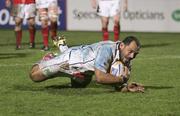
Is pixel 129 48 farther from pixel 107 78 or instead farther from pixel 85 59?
pixel 85 59

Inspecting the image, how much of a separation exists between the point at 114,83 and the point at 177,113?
5.03ft

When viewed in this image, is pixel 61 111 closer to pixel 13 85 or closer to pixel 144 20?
pixel 13 85

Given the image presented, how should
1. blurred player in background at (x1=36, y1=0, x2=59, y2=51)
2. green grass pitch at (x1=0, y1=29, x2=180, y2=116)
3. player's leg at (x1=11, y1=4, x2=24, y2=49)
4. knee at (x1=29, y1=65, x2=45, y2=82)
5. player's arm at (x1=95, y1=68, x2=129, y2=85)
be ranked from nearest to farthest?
green grass pitch at (x1=0, y1=29, x2=180, y2=116)
player's arm at (x1=95, y1=68, x2=129, y2=85)
knee at (x1=29, y1=65, x2=45, y2=82)
blurred player in background at (x1=36, y1=0, x2=59, y2=51)
player's leg at (x1=11, y1=4, x2=24, y2=49)

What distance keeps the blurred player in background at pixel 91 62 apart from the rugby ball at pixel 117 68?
0.04 metres

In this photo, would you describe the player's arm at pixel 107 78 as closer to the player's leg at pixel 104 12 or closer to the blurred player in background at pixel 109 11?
the blurred player in background at pixel 109 11

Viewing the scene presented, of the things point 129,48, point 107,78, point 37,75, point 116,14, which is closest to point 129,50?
point 129,48

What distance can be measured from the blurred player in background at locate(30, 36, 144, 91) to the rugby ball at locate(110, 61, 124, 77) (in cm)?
4

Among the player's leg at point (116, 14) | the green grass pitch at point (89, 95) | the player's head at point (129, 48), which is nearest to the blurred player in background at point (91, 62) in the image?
the player's head at point (129, 48)

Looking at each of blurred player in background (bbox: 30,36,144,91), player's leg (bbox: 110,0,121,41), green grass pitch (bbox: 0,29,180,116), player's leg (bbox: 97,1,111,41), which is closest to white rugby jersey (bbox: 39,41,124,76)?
blurred player in background (bbox: 30,36,144,91)

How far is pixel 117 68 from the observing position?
8883mm

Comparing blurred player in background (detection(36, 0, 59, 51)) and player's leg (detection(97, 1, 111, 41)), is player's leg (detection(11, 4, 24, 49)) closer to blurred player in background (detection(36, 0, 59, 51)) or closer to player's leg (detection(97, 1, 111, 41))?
blurred player in background (detection(36, 0, 59, 51))

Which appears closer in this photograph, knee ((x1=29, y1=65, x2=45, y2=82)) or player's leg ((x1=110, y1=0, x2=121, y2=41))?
knee ((x1=29, y1=65, x2=45, y2=82))

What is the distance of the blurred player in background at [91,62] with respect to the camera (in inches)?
346

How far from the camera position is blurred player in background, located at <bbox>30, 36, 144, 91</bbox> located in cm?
878
